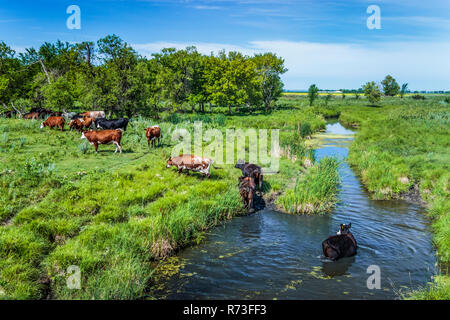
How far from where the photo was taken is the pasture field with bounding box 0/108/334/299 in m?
7.55

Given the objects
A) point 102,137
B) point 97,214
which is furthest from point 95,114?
point 97,214

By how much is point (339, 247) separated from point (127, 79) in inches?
1089

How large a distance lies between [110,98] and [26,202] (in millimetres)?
21404

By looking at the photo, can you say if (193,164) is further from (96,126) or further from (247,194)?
(96,126)

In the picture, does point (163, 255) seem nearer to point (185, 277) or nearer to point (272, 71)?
point (185, 277)

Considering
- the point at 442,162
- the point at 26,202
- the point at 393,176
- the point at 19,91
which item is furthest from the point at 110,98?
the point at 442,162

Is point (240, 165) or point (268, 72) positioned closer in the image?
point (240, 165)

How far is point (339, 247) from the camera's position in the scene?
948cm

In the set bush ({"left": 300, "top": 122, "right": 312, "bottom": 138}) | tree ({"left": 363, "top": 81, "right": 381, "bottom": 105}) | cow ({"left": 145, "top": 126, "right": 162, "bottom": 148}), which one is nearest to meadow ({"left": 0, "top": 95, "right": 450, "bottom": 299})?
cow ({"left": 145, "top": 126, "right": 162, "bottom": 148})

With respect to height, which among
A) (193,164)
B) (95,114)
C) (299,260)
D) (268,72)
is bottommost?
(299,260)

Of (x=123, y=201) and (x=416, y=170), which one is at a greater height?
(x=416, y=170)

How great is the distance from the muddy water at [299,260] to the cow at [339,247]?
208mm

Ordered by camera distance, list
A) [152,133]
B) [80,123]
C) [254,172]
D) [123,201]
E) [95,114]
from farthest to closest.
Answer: [95,114] → [80,123] → [152,133] → [254,172] → [123,201]

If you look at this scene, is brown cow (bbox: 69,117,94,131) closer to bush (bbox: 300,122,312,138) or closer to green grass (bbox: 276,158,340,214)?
green grass (bbox: 276,158,340,214)
